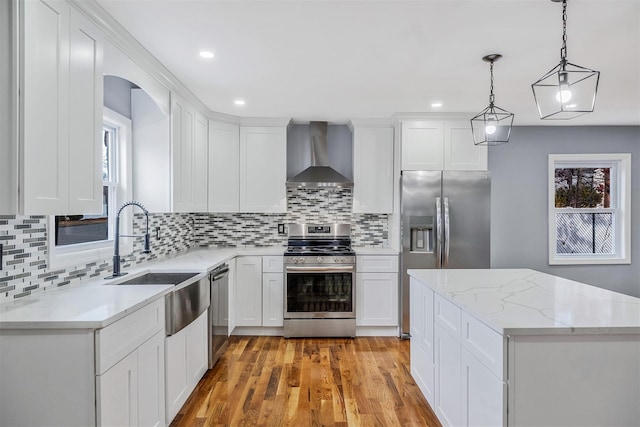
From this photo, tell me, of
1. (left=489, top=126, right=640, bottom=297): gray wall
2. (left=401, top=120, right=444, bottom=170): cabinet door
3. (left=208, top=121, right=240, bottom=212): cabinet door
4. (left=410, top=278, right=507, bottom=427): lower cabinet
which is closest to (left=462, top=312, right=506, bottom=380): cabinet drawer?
(left=410, top=278, right=507, bottom=427): lower cabinet

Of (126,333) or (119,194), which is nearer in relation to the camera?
(126,333)

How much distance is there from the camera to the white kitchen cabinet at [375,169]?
4246 millimetres

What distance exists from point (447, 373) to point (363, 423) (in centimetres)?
68

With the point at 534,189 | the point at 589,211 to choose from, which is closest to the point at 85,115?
the point at 534,189

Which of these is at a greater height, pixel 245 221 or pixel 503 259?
pixel 245 221

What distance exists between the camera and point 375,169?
425 cm

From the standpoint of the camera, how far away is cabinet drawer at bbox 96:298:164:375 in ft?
4.91

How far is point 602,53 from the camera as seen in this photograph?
2520 mm

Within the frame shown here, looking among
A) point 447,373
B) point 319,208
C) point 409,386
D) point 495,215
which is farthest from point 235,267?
point 495,215

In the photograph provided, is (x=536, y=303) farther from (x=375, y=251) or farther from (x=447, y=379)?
(x=375, y=251)

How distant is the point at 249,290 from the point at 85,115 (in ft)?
8.58

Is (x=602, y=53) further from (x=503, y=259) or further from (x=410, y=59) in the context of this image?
(x=503, y=259)

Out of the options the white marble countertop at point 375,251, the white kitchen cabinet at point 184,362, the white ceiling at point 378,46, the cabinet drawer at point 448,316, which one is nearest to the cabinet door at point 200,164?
the white ceiling at point 378,46

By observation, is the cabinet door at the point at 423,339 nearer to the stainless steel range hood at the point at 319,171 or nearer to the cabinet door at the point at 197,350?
the cabinet door at the point at 197,350
